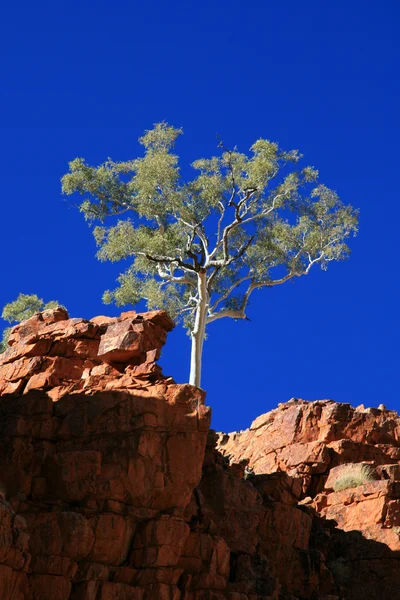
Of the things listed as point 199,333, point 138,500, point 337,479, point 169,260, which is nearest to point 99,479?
point 138,500

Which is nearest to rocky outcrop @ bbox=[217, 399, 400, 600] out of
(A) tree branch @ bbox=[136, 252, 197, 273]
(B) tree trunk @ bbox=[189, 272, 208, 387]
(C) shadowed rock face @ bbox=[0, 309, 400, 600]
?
(C) shadowed rock face @ bbox=[0, 309, 400, 600]

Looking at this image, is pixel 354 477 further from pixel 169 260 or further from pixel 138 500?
pixel 169 260

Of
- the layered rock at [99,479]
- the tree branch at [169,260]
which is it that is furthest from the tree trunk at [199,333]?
the layered rock at [99,479]

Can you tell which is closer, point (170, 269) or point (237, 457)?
point (237, 457)

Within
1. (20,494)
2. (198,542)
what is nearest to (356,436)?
(198,542)

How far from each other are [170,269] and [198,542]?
22934 millimetres

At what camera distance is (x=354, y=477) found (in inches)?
1267

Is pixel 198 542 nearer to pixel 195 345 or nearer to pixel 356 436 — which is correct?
pixel 356 436

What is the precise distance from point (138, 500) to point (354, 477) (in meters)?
9.64

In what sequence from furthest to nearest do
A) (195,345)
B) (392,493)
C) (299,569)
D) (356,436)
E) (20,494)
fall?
(195,345) < (356,436) < (392,493) < (299,569) < (20,494)

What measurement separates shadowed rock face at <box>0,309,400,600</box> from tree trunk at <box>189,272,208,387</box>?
9.42 metres

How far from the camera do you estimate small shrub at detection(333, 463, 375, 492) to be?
32.1 meters

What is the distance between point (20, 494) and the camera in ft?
79.9

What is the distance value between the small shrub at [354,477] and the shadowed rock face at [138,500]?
0.60 metres
